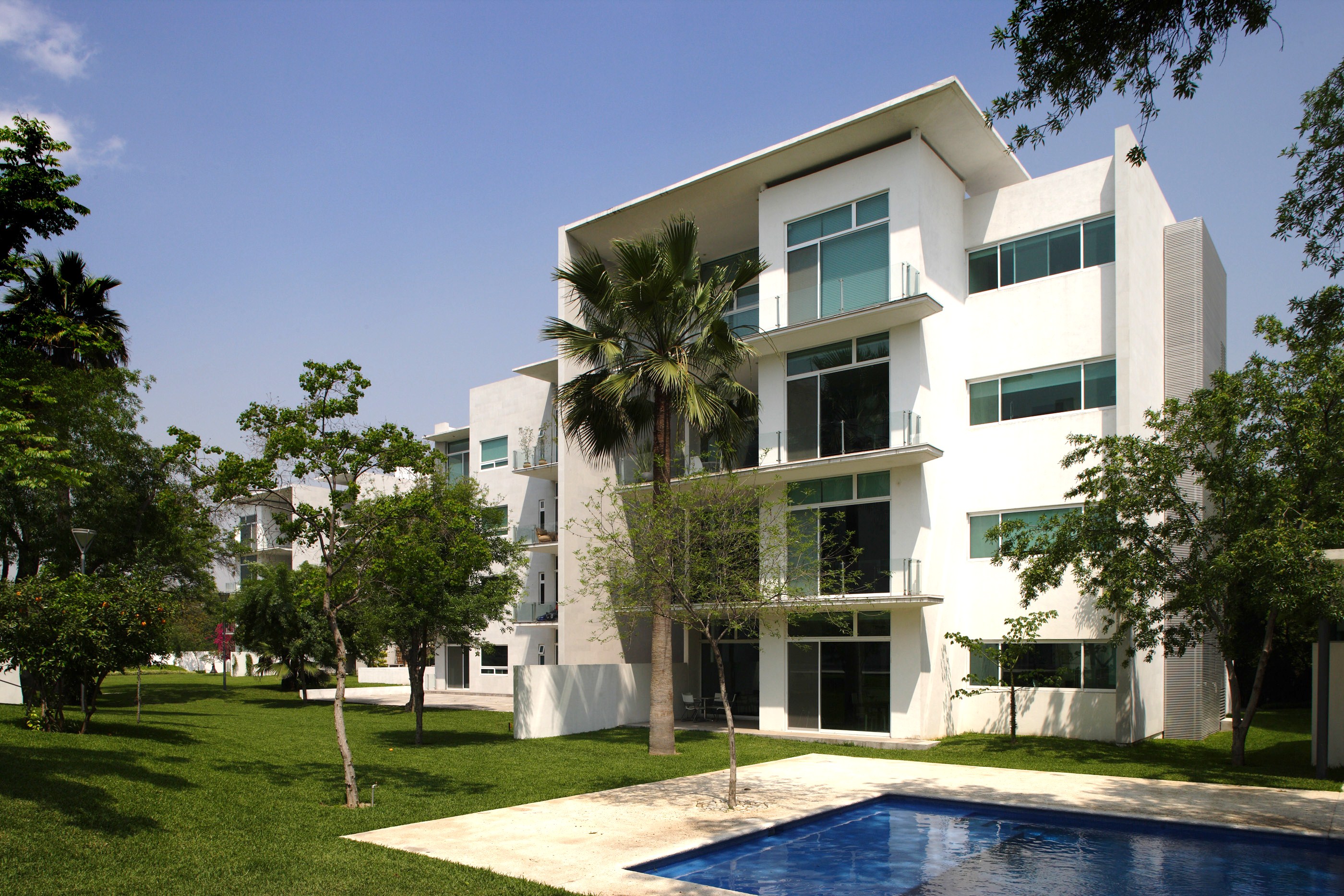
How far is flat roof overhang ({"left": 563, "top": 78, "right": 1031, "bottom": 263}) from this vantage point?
2070 cm

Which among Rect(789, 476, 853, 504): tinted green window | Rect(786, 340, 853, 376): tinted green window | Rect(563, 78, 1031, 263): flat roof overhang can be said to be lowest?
Rect(789, 476, 853, 504): tinted green window

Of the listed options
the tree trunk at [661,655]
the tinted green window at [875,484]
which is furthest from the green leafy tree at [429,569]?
the tinted green window at [875,484]

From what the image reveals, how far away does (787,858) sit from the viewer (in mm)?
10453

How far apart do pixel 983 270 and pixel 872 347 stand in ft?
12.2

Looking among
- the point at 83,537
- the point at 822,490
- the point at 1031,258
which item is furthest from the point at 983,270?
the point at 83,537

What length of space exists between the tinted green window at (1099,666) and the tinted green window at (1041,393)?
5376 millimetres

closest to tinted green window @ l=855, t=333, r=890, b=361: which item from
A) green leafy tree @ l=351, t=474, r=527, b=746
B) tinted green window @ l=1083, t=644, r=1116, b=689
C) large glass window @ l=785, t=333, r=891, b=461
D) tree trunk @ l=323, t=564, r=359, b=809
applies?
large glass window @ l=785, t=333, r=891, b=461

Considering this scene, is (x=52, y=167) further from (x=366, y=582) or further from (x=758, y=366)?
(x=758, y=366)

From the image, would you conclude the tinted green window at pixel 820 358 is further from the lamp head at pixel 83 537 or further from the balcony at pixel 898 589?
the lamp head at pixel 83 537

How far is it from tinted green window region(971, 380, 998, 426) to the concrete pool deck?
883 centimetres

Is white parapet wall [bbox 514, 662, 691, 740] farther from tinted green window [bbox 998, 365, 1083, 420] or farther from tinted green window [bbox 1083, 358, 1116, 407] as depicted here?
tinted green window [bbox 1083, 358, 1116, 407]

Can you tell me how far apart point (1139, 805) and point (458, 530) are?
1080 centimetres

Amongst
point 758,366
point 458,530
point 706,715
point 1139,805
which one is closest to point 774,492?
point 758,366

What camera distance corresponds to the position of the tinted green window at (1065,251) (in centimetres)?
2144
